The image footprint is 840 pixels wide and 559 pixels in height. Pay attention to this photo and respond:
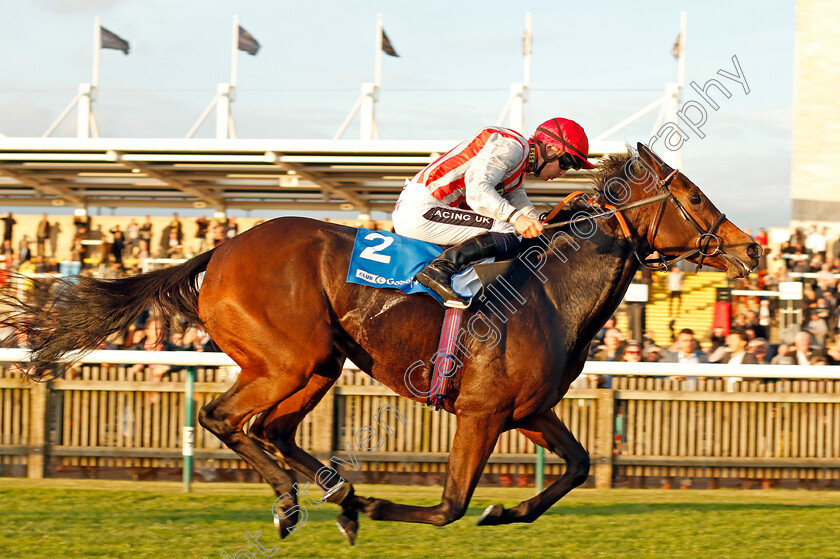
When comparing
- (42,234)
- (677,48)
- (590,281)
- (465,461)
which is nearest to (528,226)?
(590,281)

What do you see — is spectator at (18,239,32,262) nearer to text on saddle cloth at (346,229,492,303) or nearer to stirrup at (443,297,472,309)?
text on saddle cloth at (346,229,492,303)

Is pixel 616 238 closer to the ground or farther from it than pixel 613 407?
farther from it

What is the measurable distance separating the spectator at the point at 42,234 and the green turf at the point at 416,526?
6.44 metres

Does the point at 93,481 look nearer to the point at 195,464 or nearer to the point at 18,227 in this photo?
the point at 195,464

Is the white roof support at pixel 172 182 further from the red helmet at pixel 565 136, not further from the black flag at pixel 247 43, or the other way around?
the red helmet at pixel 565 136

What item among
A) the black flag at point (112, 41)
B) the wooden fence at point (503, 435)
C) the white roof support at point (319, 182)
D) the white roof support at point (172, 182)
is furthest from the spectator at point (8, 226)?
the wooden fence at point (503, 435)

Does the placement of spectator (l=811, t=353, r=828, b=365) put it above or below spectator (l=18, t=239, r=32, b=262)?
below

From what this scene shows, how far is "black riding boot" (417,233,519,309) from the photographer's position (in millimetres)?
3242

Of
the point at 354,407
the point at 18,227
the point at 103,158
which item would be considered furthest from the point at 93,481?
the point at 18,227

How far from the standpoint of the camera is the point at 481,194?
3.24 m

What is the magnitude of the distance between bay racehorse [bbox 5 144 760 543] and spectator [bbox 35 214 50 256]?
859 centimetres

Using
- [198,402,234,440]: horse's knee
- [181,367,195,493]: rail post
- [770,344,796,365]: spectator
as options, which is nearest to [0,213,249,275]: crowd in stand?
[181,367,195,493]: rail post

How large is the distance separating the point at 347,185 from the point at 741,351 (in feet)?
18.6

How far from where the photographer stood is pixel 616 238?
11.5 ft
